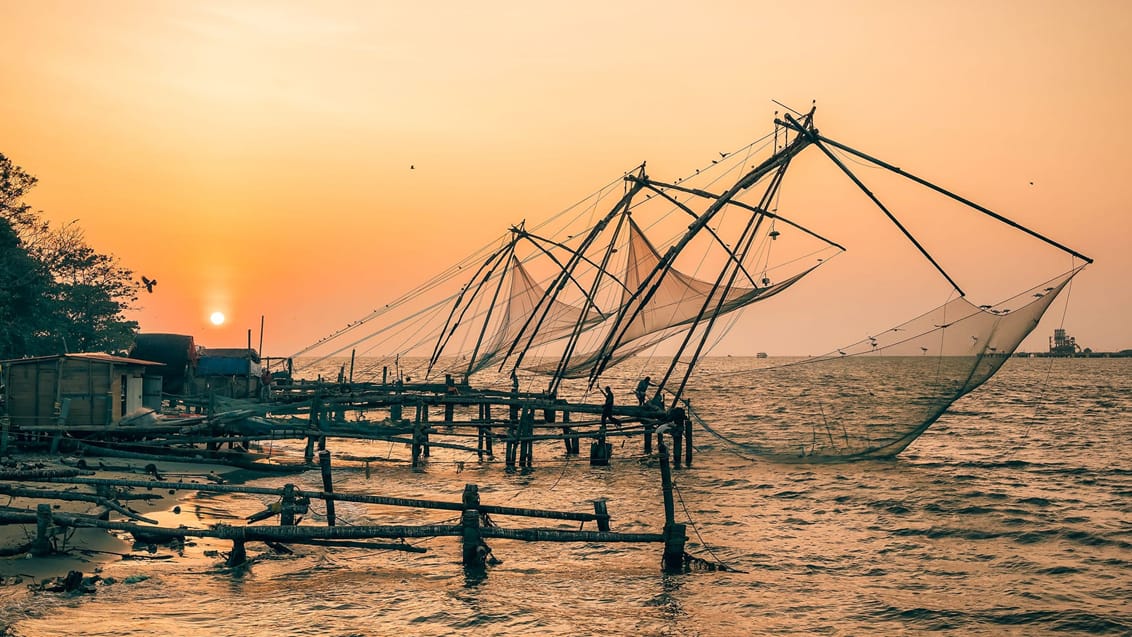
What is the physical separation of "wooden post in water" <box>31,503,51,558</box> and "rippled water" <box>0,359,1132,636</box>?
94 cm

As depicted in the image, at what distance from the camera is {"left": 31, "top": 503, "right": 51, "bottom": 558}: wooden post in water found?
13.1 m

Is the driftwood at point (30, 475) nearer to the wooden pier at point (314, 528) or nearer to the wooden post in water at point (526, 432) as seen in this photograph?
the wooden pier at point (314, 528)

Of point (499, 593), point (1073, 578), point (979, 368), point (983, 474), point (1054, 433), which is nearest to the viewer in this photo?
point (499, 593)

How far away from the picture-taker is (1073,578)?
16578 millimetres

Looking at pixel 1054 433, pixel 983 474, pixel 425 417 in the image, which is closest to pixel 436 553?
pixel 425 417

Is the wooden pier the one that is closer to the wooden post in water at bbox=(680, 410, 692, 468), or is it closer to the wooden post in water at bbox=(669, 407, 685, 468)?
the wooden post in water at bbox=(669, 407, 685, 468)

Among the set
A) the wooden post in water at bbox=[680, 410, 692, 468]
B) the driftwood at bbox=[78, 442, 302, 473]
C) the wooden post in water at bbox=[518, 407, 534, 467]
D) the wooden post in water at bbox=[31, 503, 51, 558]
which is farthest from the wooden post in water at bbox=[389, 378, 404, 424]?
the wooden post in water at bbox=[31, 503, 51, 558]

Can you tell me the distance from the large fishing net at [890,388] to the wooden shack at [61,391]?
49.6ft

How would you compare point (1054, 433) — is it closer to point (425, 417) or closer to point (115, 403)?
point (425, 417)

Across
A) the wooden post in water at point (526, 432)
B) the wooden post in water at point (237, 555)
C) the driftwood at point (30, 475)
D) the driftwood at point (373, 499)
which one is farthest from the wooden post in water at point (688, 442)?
the driftwood at point (30, 475)

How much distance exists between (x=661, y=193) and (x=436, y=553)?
14.1m

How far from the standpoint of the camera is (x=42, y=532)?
13367 mm

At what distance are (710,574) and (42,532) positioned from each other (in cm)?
1007

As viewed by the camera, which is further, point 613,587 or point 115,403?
point 115,403
